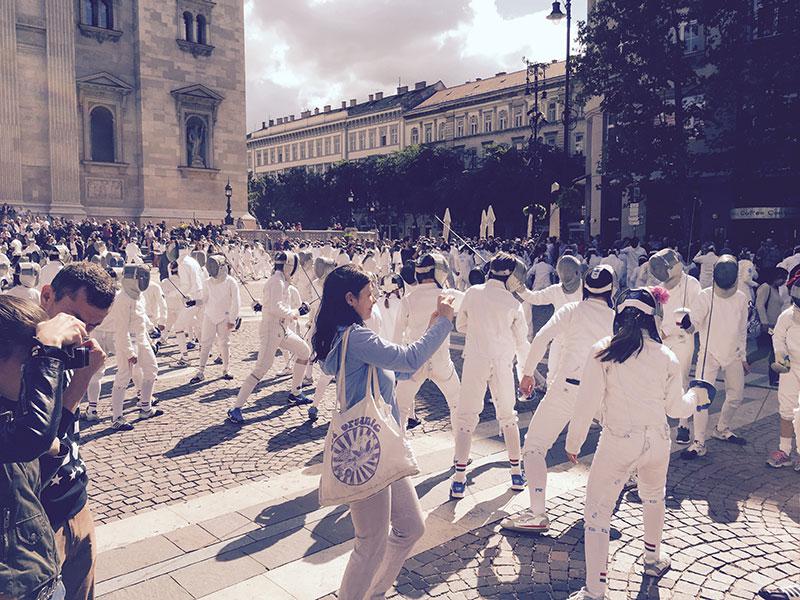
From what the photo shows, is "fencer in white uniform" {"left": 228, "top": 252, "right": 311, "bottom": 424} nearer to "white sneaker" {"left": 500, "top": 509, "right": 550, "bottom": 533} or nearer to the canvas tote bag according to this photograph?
"white sneaker" {"left": 500, "top": 509, "right": 550, "bottom": 533}

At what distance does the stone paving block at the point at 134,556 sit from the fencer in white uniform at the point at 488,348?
7.25ft

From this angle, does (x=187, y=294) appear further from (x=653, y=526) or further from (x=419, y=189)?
(x=419, y=189)

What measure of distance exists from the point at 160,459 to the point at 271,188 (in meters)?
73.3

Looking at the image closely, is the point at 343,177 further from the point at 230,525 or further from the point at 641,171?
the point at 230,525

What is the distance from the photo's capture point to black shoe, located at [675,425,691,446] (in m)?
7.06

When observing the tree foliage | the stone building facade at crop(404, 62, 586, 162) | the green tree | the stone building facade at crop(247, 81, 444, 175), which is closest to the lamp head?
the green tree

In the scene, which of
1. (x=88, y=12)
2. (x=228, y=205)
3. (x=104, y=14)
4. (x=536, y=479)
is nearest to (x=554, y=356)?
(x=536, y=479)

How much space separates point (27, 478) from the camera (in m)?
2.33

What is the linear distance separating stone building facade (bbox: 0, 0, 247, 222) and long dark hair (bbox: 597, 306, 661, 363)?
34313mm

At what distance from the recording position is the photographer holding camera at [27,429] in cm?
215

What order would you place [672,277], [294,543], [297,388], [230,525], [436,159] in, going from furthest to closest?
[436,159], [297,388], [672,277], [230,525], [294,543]

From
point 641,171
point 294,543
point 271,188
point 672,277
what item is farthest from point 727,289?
point 271,188

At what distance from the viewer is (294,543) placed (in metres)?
4.90

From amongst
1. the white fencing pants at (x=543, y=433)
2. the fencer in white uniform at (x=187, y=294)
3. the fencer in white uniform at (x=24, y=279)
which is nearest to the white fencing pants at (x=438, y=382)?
the white fencing pants at (x=543, y=433)
